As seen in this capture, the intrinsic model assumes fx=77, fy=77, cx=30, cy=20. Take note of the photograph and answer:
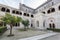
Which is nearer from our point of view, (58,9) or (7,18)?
(7,18)

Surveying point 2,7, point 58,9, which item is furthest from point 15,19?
point 58,9

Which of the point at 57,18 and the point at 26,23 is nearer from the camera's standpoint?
the point at 26,23

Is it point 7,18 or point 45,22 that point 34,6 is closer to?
point 45,22

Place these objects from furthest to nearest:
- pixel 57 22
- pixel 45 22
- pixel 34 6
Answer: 1. pixel 34 6
2. pixel 45 22
3. pixel 57 22

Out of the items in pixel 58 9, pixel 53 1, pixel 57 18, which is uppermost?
pixel 53 1

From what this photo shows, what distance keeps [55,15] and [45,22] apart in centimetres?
452

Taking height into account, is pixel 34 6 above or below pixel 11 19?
above

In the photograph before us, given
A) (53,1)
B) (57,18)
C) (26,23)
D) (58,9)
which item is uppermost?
(53,1)

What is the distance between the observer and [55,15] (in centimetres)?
2616

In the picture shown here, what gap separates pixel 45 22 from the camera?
28.6m

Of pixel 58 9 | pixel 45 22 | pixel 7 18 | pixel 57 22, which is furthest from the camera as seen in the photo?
pixel 45 22

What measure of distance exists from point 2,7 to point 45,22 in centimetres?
1655

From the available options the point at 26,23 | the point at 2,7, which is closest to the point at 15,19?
the point at 26,23

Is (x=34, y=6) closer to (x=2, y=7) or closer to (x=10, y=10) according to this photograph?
(x=10, y=10)
